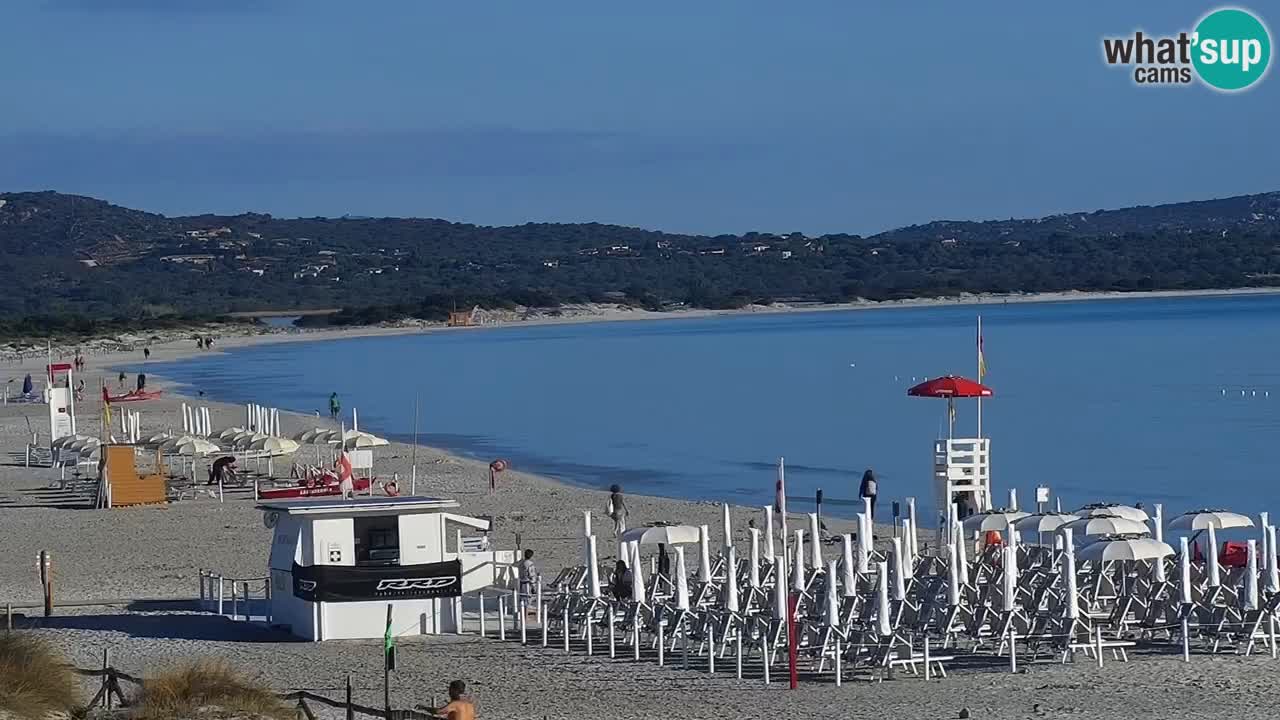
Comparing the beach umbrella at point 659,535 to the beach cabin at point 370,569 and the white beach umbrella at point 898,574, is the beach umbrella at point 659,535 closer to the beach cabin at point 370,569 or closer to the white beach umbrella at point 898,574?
the beach cabin at point 370,569

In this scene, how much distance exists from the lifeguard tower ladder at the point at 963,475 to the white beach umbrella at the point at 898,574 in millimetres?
5941

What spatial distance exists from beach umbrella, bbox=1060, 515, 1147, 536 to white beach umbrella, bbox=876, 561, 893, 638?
11.2 ft

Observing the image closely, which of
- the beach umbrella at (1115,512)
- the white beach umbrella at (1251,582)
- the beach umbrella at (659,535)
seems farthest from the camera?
the beach umbrella at (1115,512)

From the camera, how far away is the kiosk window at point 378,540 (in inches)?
704

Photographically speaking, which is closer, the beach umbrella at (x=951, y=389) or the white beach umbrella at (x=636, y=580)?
the white beach umbrella at (x=636, y=580)

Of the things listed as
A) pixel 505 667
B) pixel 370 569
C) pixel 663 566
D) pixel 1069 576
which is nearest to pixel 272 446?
pixel 663 566

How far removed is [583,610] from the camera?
687 inches

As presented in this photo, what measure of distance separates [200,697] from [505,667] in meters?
4.22

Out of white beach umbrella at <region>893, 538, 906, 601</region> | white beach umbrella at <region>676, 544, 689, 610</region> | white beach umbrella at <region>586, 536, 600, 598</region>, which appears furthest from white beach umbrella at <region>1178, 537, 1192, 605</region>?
white beach umbrella at <region>586, 536, 600, 598</region>

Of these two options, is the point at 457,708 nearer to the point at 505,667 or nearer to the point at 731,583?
the point at 505,667

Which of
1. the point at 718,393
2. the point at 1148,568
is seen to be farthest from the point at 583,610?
the point at 718,393

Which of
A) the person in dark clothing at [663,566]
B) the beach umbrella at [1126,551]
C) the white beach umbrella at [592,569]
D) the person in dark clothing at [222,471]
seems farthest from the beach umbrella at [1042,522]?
the person in dark clothing at [222,471]

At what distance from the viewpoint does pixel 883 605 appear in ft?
50.8

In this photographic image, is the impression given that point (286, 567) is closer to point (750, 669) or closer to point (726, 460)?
point (750, 669)
